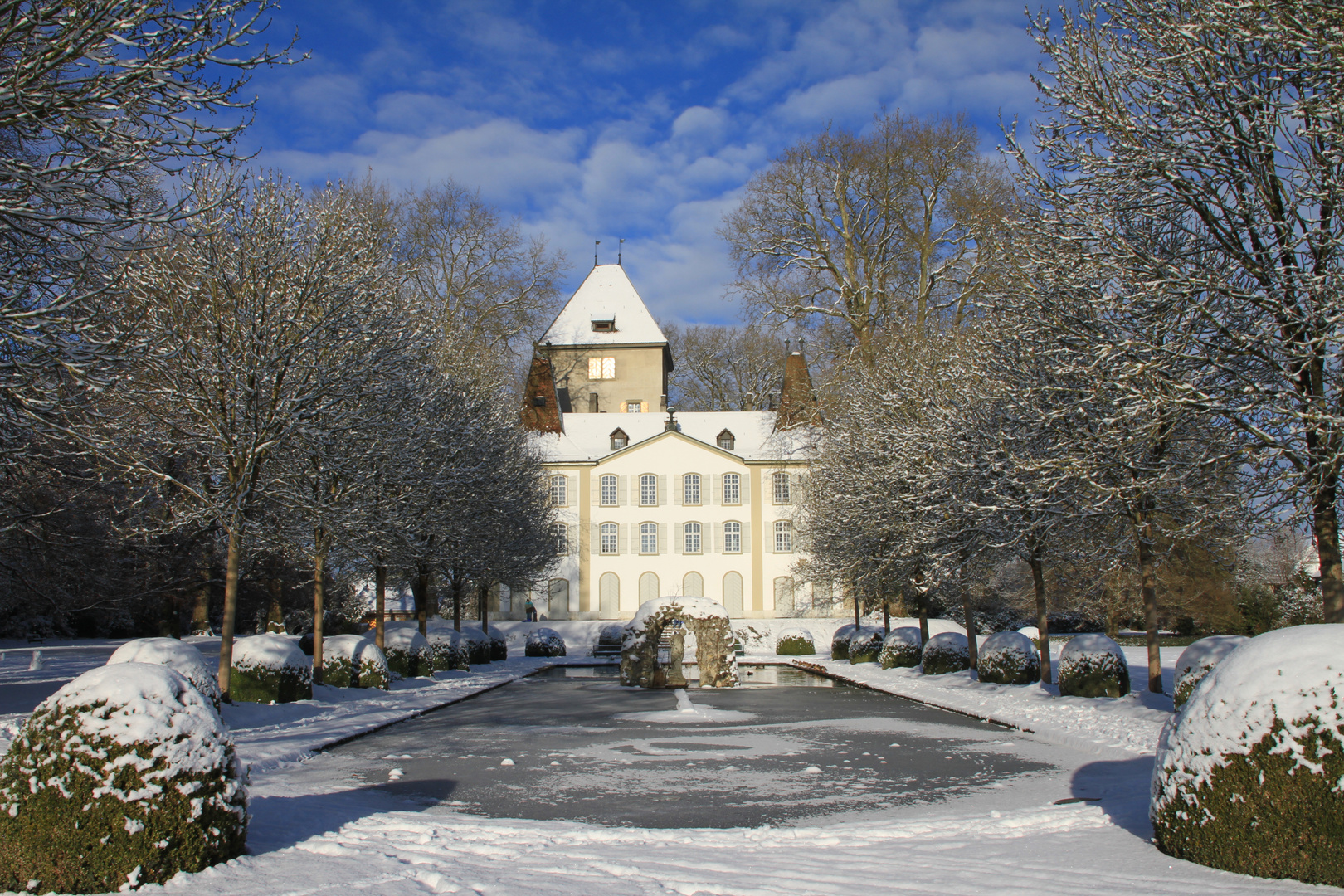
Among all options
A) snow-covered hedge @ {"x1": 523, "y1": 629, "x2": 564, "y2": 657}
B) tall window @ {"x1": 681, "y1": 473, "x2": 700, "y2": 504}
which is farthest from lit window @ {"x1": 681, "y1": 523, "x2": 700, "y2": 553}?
snow-covered hedge @ {"x1": 523, "y1": 629, "x2": 564, "y2": 657}

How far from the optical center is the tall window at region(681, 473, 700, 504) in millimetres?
49281

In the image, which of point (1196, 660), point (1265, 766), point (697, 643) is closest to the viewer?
point (1265, 766)

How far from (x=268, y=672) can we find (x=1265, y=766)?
42.9 ft

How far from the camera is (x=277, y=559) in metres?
30.4

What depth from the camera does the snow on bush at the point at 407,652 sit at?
67.2 ft

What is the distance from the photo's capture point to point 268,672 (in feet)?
48.0

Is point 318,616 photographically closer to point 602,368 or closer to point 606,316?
point 602,368

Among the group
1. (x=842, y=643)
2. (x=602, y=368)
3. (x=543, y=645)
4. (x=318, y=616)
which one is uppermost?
(x=602, y=368)

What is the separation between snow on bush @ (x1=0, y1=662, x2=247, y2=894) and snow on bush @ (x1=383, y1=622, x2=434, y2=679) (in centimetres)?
1504

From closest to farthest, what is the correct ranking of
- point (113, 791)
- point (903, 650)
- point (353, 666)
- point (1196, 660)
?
point (113, 791) < point (1196, 660) < point (353, 666) < point (903, 650)

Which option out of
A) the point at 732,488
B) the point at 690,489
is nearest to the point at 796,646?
the point at 732,488

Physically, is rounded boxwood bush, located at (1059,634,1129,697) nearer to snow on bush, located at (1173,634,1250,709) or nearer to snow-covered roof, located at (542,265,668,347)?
snow on bush, located at (1173,634,1250,709)

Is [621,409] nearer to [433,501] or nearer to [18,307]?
[433,501]

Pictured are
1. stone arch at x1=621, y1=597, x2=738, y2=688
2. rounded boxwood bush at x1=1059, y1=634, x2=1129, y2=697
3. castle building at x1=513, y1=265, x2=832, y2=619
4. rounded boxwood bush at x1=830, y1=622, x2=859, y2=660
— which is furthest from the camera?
castle building at x1=513, y1=265, x2=832, y2=619
